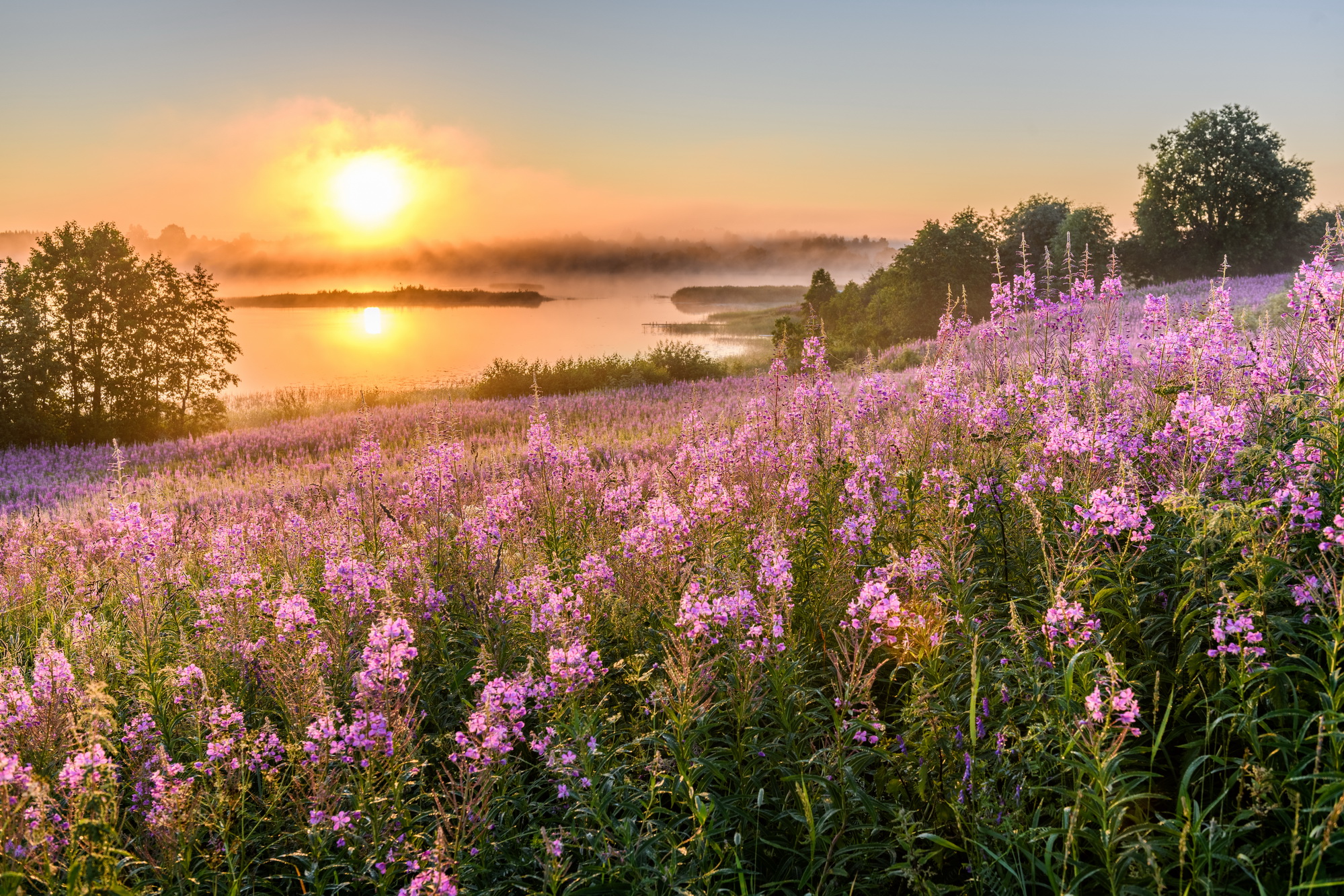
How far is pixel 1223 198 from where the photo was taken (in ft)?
161

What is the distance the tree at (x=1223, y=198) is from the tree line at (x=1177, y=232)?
53 mm

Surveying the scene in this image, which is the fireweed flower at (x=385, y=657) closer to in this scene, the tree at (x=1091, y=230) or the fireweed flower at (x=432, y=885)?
the fireweed flower at (x=432, y=885)

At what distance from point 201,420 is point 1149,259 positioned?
5840 cm

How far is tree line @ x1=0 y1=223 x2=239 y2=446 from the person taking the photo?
2323 cm

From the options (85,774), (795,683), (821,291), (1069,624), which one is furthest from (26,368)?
(821,291)

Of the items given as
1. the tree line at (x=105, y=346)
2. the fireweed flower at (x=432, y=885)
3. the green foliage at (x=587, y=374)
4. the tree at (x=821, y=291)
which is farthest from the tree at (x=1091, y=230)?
the fireweed flower at (x=432, y=885)

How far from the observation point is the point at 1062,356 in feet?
24.2

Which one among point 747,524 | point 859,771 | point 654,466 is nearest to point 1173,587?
point 859,771

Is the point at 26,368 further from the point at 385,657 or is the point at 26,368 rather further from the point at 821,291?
the point at 821,291

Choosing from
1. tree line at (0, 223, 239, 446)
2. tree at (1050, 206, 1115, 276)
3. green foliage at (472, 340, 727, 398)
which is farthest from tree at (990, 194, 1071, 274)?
tree line at (0, 223, 239, 446)

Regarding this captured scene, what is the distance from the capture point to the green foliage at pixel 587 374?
1059 inches

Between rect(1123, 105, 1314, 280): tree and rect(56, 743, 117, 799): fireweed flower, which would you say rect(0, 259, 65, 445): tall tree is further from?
rect(1123, 105, 1314, 280): tree

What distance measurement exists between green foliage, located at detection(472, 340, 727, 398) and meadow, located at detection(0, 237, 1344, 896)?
20.9 meters

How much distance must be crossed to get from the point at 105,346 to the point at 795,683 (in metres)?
29.4
